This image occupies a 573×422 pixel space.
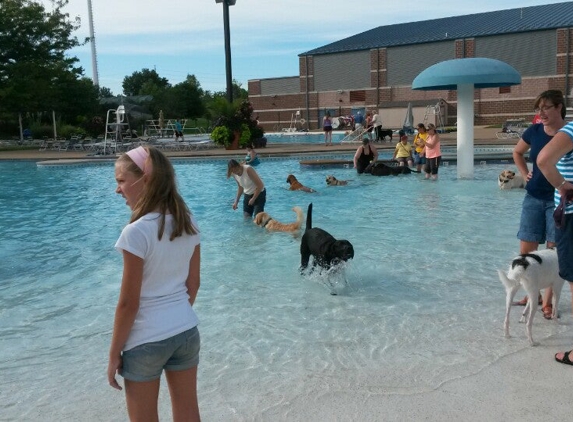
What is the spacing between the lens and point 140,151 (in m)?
2.65

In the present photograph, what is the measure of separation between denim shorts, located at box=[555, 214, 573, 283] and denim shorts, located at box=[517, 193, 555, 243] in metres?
1.18

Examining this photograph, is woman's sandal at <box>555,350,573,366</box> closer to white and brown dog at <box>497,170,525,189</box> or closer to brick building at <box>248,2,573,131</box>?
white and brown dog at <box>497,170,525,189</box>

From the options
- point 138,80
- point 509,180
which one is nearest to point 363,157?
point 509,180

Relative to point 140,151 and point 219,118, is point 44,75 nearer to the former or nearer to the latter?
point 219,118

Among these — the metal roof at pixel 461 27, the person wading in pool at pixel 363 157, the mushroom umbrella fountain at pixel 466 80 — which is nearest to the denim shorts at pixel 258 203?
the mushroom umbrella fountain at pixel 466 80

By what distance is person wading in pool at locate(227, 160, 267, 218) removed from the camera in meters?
9.86

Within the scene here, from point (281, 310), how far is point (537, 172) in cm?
261

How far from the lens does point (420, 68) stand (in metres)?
51.4

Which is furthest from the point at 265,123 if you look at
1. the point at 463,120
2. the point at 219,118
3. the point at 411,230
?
the point at 411,230

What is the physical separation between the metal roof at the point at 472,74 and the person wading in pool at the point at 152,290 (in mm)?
12902

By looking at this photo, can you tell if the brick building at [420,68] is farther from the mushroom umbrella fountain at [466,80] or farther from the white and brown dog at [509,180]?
the white and brown dog at [509,180]

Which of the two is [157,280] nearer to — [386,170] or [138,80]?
[386,170]

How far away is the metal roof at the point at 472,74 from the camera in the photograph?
46.6ft

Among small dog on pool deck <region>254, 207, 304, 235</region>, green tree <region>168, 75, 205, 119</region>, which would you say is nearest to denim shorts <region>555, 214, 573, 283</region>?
small dog on pool deck <region>254, 207, 304, 235</region>
